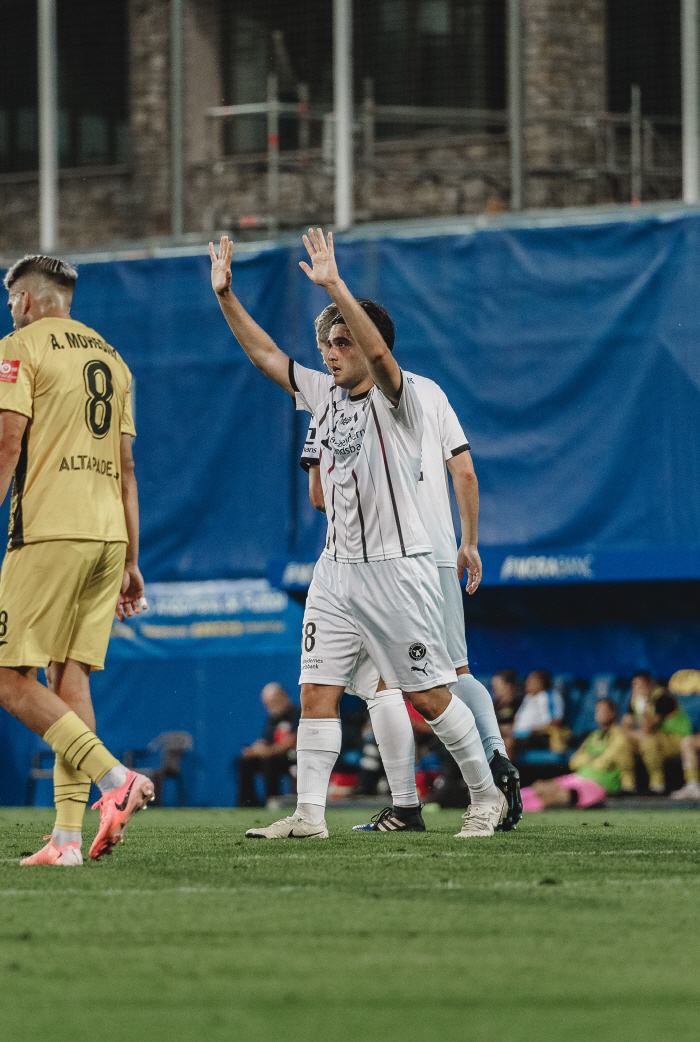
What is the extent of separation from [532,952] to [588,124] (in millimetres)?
18603

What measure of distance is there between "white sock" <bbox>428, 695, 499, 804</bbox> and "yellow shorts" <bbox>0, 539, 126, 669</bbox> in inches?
63.9

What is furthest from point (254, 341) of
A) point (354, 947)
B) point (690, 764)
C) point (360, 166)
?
point (360, 166)

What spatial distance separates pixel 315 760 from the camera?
7199 mm

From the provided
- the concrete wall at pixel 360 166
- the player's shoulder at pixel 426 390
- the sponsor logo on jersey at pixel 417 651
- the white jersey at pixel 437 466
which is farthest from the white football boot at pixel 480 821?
the concrete wall at pixel 360 166

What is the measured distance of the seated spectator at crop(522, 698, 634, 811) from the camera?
13289mm

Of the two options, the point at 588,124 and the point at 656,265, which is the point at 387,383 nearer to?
the point at 656,265

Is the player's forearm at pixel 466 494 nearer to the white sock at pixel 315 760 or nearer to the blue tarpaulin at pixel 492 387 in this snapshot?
the white sock at pixel 315 760

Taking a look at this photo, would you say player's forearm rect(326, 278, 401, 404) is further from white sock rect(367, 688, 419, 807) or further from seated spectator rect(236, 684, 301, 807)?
seated spectator rect(236, 684, 301, 807)

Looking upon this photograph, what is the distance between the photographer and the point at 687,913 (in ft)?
15.3

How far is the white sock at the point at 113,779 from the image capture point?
584cm

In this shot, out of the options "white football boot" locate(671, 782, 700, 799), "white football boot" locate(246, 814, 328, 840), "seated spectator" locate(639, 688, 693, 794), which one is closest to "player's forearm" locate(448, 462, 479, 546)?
"white football boot" locate(246, 814, 328, 840)

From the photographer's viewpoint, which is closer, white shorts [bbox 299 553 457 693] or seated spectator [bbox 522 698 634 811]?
white shorts [bbox 299 553 457 693]

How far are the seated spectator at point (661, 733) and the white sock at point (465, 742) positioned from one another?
692 cm

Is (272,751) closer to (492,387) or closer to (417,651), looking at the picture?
(492,387)
